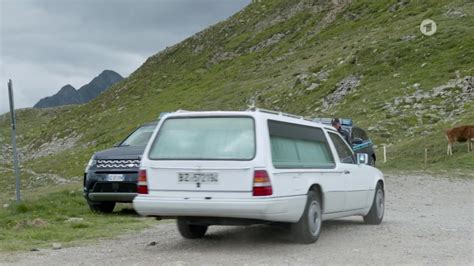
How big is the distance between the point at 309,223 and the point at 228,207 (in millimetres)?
1310

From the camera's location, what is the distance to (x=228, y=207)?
8.05 metres

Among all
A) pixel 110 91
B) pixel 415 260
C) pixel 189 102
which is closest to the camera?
pixel 415 260

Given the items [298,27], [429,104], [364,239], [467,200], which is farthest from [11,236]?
[298,27]

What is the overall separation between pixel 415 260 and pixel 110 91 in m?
74.0

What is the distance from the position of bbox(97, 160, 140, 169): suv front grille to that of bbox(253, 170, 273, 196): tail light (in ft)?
16.1

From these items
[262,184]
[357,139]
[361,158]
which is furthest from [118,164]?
[357,139]

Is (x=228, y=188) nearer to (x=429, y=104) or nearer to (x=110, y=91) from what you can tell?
(x=429, y=104)

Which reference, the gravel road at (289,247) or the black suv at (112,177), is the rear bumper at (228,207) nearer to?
the gravel road at (289,247)

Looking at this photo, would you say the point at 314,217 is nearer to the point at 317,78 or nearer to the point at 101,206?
the point at 101,206

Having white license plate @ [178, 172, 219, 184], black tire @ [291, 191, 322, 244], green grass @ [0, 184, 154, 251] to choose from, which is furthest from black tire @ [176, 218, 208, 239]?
black tire @ [291, 191, 322, 244]

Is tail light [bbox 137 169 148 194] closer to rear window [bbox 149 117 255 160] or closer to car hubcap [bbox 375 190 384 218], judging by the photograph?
rear window [bbox 149 117 255 160]

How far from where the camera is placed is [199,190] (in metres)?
8.27

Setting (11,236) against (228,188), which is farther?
(11,236)

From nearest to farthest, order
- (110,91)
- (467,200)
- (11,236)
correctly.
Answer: (11,236) → (467,200) → (110,91)
